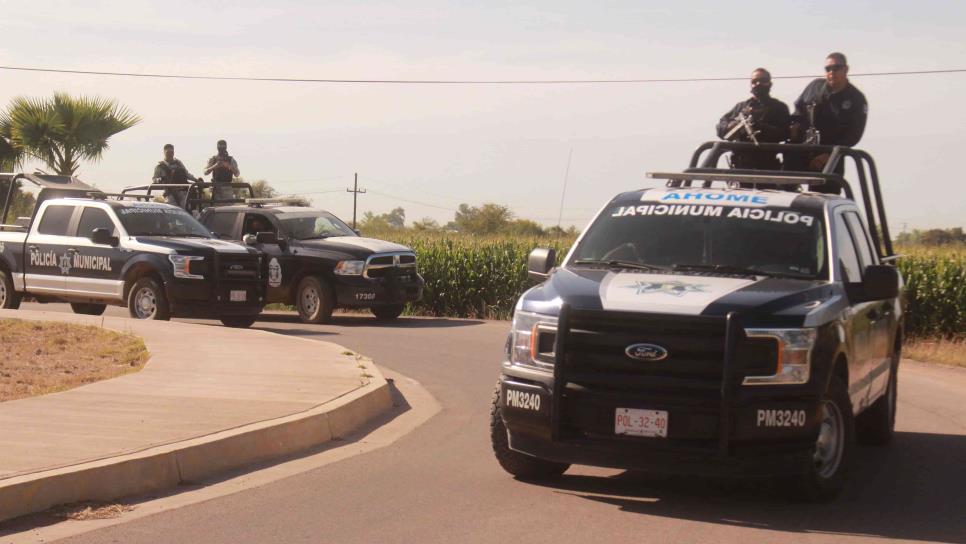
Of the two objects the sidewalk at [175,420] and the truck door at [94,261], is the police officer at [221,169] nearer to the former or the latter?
the truck door at [94,261]

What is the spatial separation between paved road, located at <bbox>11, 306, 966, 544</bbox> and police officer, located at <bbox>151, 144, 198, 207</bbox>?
51.1 feet

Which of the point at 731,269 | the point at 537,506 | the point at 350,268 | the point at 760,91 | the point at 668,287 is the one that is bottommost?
the point at 537,506

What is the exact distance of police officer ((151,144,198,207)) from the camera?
2566 centimetres

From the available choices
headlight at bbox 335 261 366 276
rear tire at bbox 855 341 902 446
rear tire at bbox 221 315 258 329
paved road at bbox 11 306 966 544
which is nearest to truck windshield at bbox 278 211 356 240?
headlight at bbox 335 261 366 276

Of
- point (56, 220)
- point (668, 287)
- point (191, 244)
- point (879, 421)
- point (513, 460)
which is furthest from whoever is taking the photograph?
point (56, 220)

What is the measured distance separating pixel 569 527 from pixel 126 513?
2490mm

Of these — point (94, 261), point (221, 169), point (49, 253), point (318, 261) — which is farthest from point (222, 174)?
point (94, 261)

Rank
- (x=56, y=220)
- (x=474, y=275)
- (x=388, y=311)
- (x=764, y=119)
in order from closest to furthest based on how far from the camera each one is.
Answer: (x=764, y=119)
(x=56, y=220)
(x=388, y=311)
(x=474, y=275)

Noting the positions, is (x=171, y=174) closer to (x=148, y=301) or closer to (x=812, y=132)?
(x=148, y=301)

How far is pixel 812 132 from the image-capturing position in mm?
12461

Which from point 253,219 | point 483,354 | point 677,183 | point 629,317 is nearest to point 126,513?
point 629,317

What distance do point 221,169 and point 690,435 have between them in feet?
63.0

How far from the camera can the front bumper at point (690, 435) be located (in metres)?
7.63

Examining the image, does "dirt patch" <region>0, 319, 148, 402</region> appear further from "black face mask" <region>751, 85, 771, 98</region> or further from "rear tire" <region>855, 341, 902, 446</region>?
"rear tire" <region>855, 341, 902, 446</region>
